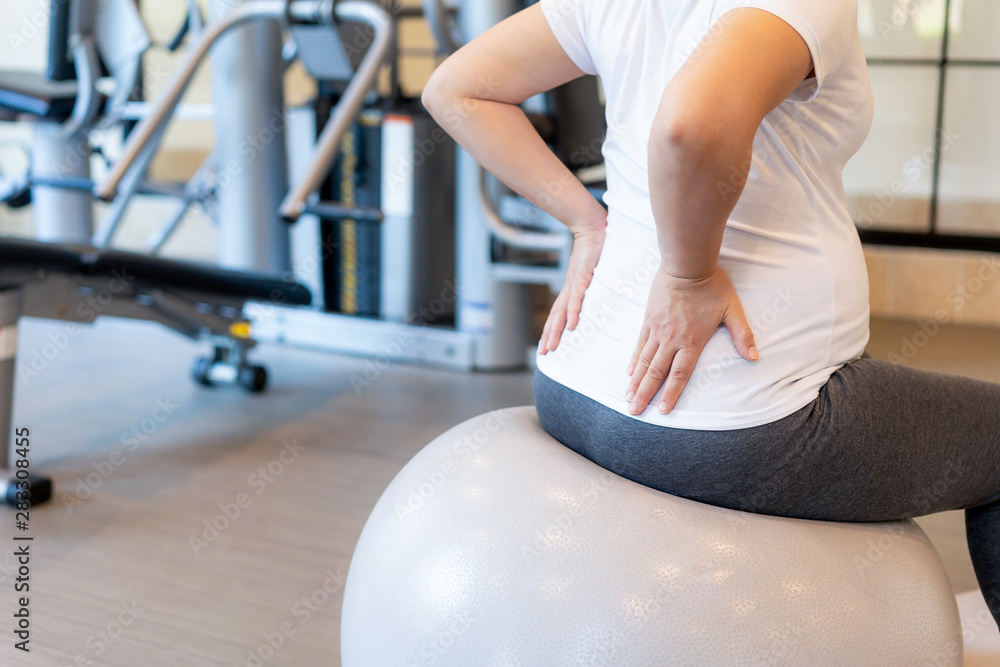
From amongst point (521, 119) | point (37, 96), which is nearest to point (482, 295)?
point (37, 96)

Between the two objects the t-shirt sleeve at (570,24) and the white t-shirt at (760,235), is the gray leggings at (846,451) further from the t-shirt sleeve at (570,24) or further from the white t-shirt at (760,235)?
the t-shirt sleeve at (570,24)

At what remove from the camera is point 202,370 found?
8.67ft

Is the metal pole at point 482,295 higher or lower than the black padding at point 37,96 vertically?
lower

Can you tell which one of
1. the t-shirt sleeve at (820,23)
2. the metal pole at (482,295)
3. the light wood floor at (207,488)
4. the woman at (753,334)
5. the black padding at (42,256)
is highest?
the t-shirt sleeve at (820,23)

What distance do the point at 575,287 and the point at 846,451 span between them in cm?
35

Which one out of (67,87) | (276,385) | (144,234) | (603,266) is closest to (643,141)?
(603,266)

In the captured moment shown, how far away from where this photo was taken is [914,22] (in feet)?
11.5

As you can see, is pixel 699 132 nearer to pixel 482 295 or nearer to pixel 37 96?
pixel 482 295

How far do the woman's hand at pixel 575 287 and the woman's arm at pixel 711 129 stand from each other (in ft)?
0.65

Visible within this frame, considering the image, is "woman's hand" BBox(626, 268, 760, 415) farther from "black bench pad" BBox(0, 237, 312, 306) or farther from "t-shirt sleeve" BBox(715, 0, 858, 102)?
"black bench pad" BBox(0, 237, 312, 306)

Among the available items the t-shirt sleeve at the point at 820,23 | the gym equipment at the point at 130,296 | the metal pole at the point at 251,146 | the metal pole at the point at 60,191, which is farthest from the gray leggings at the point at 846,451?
the metal pole at the point at 60,191

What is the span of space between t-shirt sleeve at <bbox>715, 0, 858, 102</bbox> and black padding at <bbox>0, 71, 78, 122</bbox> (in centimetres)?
290

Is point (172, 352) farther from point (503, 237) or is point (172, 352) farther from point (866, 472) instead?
point (866, 472)

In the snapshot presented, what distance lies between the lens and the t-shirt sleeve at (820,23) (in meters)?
0.71
